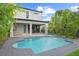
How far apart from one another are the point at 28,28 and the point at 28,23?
407 mm

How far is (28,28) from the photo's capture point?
8500 mm

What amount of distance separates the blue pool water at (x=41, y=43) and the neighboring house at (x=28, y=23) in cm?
40

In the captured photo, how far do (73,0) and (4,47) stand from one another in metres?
3.41

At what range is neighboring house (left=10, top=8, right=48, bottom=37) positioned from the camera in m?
8.31

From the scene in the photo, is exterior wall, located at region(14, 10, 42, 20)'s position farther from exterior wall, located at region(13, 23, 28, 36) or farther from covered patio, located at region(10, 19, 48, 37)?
exterior wall, located at region(13, 23, 28, 36)

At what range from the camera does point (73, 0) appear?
7.55 m

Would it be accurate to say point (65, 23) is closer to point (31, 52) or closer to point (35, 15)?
point (35, 15)

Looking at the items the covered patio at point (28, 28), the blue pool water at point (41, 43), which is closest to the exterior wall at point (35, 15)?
the covered patio at point (28, 28)

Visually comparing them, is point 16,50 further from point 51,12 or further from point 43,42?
point 51,12

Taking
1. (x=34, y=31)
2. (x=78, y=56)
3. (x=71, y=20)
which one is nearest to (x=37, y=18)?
(x=34, y=31)

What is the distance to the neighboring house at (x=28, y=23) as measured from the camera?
8312 millimetres

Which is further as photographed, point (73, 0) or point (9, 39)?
point (9, 39)

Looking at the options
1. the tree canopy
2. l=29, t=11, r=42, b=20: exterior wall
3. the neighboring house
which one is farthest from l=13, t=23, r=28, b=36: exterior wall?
the tree canopy

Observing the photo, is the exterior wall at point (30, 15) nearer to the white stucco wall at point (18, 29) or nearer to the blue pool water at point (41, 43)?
the white stucco wall at point (18, 29)
